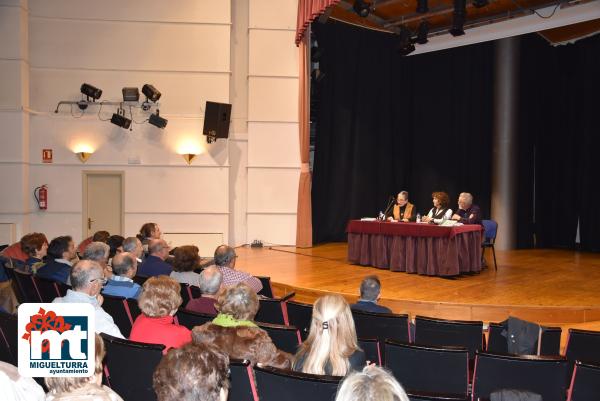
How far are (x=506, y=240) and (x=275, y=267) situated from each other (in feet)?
14.9

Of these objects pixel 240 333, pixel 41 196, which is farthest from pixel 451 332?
pixel 41 196

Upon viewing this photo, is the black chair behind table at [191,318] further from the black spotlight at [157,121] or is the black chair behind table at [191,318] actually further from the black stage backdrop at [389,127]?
the black stage backdrop at [389,127]

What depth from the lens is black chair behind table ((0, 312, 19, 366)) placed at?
3084 millimetres

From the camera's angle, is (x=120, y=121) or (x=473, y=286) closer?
(x=473, y=286)

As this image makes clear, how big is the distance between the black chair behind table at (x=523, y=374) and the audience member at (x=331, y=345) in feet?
1.90

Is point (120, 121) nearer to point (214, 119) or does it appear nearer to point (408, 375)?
point (214, 119)

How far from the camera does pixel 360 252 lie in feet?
28.0

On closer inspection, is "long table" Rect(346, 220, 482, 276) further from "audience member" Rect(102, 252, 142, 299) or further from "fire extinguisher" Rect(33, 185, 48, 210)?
"fire extinguisher" Rect(33, 185, 48, 210)

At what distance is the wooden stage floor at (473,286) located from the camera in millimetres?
6008

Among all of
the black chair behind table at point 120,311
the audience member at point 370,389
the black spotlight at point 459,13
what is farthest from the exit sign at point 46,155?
the audience member at point 370,389

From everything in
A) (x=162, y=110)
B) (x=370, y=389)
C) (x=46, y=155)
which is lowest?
(x=370, y=389)

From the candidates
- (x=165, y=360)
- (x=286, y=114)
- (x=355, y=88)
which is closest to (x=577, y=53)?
(x=355, y=88)

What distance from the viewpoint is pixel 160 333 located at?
3127mm
